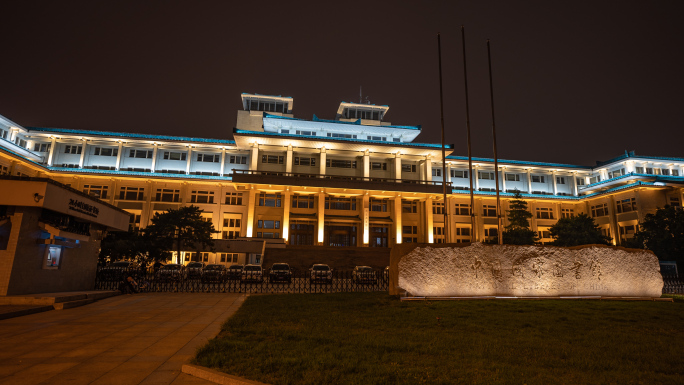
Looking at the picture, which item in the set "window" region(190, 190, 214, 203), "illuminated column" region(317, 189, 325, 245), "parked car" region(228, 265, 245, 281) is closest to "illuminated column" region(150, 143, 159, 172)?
"window" region(190, 190, 214, 203)

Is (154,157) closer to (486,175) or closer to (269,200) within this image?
(269,200)

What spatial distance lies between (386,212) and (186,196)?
25.9 m

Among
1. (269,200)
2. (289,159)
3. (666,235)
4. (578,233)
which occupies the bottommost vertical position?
(666,235)

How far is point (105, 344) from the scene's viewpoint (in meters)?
7.71

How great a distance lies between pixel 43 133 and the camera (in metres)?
50.2

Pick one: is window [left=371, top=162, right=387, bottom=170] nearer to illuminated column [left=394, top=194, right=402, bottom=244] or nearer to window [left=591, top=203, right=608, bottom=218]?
illuminated column [left=394, top=194, right=402, bottom=244]

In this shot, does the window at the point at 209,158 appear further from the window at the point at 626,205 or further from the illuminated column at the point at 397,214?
the window at the point at 626,205

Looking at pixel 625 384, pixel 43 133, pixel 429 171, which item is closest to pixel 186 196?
pixel 43 133

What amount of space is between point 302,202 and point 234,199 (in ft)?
29.5

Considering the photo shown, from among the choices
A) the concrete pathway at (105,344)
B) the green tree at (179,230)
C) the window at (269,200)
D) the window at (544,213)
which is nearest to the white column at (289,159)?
the window at (269,200)

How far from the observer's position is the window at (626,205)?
48.1 meters

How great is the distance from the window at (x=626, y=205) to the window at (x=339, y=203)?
112 ft

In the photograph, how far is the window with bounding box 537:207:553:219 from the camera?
189 ft

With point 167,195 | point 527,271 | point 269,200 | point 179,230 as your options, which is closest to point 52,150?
point 167,195
